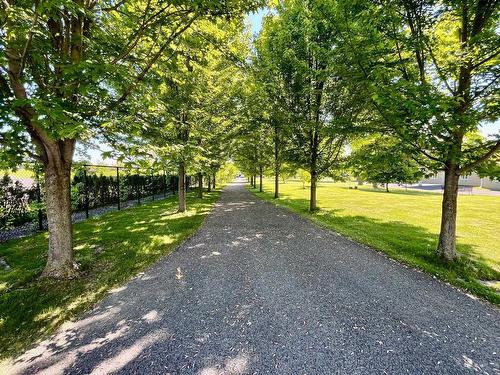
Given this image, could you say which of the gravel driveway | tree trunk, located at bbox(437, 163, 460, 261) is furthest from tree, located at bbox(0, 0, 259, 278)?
tree trunk, located at bbox(437, 163, 460, 261)

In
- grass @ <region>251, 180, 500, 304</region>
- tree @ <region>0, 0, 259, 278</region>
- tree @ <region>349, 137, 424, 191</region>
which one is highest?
tree @ <region>0, 0, 259, 278</region>

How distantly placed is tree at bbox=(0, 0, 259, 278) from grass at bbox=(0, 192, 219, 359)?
1.76 ft

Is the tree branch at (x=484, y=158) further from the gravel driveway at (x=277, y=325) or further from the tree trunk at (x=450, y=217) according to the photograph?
the gravel driveway at (x=277, y=325)

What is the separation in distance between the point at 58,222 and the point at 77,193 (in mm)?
7868

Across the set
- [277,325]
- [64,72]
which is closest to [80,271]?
[64,72]

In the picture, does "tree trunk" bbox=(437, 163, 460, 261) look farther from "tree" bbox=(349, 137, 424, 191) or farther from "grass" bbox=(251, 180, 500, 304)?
"tree" bbox=(349, 137, 424, 191)

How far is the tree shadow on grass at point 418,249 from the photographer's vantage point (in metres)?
4.98

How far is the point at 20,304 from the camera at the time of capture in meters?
3.63

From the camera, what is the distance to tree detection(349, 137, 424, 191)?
612 centimetres

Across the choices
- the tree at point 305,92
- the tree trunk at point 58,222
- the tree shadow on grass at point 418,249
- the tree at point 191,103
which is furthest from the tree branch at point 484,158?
the tree trunk at point 58,222

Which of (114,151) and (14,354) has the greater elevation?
(114,151)

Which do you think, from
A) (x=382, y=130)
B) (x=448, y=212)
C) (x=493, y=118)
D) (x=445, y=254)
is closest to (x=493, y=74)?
(x=493, y=118)

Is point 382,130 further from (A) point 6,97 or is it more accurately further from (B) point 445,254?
(A) point 6,97

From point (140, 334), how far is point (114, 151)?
10.2 feet
